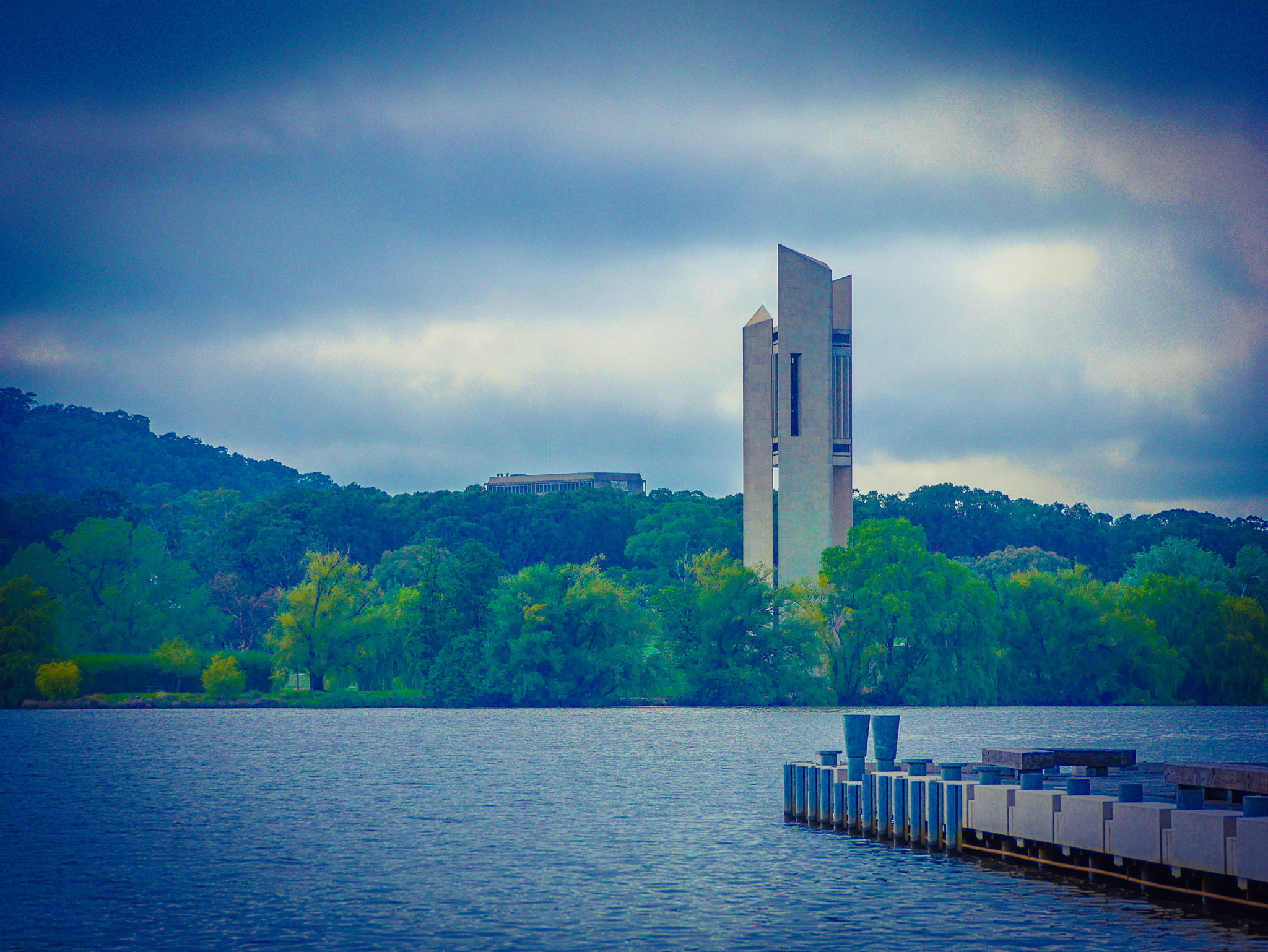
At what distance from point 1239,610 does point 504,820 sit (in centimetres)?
8021

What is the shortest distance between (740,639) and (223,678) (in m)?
37.7

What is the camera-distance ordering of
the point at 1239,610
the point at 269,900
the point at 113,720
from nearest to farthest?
the point at 269,900
the point at 113,720
the point at 1239,610

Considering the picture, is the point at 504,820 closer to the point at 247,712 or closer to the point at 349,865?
the point at 349,865

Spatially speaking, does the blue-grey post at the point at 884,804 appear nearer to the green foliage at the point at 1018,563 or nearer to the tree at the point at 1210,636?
the tree at the point at 1210,636

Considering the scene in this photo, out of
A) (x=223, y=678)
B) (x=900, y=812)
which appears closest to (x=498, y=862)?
(x=900, y=812)

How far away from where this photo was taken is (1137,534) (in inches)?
6058

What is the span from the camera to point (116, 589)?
117500 millimetres

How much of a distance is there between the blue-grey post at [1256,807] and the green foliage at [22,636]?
320 ft

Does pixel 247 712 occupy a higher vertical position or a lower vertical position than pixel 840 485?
lower

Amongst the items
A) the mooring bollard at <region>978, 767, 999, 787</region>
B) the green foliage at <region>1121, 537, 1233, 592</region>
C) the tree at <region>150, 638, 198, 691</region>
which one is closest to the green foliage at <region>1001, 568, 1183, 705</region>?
the green foliage at <region>1121, 537, 1233, 592</region>

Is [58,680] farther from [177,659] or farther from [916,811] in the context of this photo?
[916,811]

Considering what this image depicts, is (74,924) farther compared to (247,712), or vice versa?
(247,712)

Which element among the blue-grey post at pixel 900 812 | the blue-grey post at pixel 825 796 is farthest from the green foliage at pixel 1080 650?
the blue-grey post at pixel 900 812

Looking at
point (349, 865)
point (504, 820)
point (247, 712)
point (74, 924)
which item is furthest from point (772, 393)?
point (74, 924)
